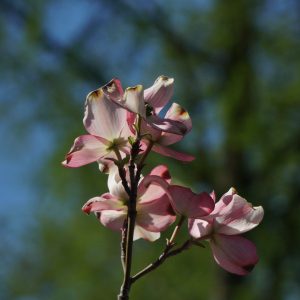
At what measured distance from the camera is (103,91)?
569mm

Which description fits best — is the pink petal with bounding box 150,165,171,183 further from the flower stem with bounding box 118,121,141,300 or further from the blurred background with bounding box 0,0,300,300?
the blurred background with bounding box 0,0,300,300

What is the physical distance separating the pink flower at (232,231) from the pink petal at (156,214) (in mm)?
30

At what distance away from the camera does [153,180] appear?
552 millimetres

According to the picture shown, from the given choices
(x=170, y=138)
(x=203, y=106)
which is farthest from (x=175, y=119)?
(x=203, y=106)

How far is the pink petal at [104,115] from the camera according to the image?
1.89 ft

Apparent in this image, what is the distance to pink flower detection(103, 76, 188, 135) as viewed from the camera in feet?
1.80

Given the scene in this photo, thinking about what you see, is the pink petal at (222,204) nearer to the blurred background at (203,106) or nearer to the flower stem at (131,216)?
the flower stem at (131,216)

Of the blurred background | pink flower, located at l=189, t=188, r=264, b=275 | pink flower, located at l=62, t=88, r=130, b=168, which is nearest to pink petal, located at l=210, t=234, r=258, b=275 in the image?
pink flower, located at l=189, t=188, r=264, b=275

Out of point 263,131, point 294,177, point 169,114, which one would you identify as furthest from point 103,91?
point 294,177

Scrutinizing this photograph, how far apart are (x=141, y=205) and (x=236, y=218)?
0.25 feet

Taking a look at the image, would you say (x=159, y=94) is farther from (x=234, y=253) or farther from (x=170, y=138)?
(x=234, y=253)

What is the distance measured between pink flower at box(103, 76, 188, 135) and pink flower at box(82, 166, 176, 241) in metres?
0.04

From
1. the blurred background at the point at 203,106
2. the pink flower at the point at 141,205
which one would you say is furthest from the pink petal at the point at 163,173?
the blurred background at the point at 203,106

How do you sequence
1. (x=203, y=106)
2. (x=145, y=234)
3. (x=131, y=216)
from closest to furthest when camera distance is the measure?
1. (x=131, y=216)
2. (x=145, y=234)
3. (x=203, y=106)
